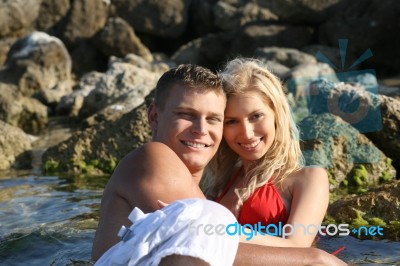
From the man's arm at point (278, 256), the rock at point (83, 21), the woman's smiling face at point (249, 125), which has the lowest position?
the man's arm at point (278, 256)

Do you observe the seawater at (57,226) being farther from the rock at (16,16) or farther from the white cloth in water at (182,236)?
the rock at (16,16)

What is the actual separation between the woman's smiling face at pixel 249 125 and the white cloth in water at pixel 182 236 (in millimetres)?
1634

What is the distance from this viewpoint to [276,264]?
163 inches

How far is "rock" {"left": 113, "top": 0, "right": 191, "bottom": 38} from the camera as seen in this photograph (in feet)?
85.1

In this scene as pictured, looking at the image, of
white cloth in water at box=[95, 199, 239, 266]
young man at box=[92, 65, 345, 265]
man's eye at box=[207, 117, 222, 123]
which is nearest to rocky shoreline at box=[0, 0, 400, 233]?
man's eye at box=[207, 117, 222, 123]

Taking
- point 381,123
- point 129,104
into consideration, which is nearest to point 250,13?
point 129,104

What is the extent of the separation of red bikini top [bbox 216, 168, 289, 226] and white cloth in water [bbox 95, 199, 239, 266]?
1.52 meters

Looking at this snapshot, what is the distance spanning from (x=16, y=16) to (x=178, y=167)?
73.6 feet

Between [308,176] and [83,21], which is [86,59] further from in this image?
[308,176]

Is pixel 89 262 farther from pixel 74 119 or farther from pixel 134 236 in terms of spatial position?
pixel 74 119

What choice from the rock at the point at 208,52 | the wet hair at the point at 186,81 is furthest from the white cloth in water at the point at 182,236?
the rock at the point at 208,52

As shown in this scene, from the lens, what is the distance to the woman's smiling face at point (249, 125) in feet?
17.5

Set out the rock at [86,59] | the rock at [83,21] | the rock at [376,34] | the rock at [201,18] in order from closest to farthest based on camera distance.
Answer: the rock at [376,34], the rock at [86,59], the rock at [83,21], the rock at [201,18]

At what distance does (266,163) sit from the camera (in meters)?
5.52
